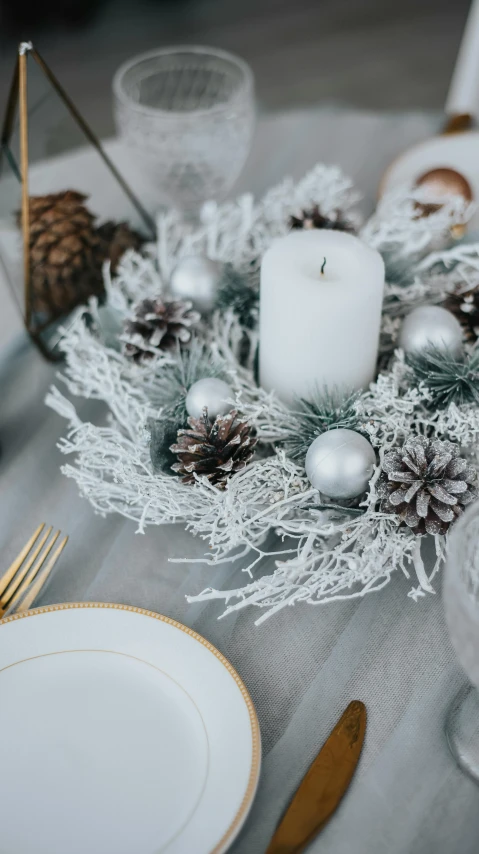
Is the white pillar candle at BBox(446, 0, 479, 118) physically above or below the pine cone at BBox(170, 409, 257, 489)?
above

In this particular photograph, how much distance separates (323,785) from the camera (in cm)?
41

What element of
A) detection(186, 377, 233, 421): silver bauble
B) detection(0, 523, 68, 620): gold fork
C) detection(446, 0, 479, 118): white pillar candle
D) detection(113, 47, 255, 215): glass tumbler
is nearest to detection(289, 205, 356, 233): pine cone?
detection(113, 47, 255, 215): glass tumbler

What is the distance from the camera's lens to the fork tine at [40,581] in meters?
0.50

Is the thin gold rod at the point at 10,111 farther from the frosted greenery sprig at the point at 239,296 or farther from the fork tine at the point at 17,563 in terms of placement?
the fork tine at the point at 17,563

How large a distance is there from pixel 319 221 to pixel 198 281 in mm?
144

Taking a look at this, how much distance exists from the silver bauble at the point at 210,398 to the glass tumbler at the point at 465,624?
21 centimetres

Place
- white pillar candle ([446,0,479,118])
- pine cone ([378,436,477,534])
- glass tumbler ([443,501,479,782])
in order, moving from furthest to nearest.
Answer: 1. white pillar candle ([446,0,479,118])
2. pine cone ([378,436,477,534])
3. glass tumbler ([443,501,479,782])

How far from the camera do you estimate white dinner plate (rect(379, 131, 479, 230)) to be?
2.76ft

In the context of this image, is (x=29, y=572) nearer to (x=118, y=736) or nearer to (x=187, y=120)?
(x=118, y=736)

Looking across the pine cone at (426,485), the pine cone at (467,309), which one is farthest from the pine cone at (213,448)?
the pine cone at (467,309)

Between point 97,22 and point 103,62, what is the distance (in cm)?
30

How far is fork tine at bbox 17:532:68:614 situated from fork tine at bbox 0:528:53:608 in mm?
10

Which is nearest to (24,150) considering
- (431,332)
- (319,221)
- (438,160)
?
(319,221)

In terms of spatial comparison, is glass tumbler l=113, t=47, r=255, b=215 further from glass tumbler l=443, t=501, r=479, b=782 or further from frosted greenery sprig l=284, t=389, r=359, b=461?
glass tumbler l=443, t=501, r=479, b=782
